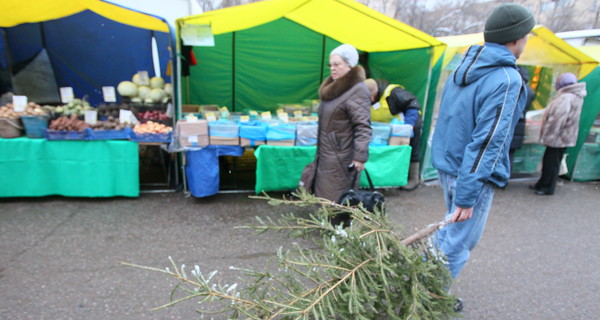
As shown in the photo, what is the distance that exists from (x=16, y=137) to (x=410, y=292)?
4.55 m

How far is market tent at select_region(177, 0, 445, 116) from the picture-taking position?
5.04 meters

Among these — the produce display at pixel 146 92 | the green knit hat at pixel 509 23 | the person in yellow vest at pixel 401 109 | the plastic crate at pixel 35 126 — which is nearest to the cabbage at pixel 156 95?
the produce display at pixel 146 92

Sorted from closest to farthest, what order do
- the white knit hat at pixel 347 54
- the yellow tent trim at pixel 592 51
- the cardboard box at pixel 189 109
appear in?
the white knit hat at pixel 347 54 → the cardboard box at pixel 189 109 → the yellow tent trim at pixel 592 51

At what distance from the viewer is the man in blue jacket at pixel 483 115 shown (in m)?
1.82

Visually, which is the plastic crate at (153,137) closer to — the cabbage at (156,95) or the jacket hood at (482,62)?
the cabbage at (156,95)

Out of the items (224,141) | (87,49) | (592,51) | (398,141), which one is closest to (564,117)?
(398,141)

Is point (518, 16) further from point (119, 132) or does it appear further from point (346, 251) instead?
point (119, 132)

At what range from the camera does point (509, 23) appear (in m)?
1.86

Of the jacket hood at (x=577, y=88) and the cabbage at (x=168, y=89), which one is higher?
the jacket hood at (x=577, y=88)

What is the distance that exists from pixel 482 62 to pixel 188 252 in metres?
2.83

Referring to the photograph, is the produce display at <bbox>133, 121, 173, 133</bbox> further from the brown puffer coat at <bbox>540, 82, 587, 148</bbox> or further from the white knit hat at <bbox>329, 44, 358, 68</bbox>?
the brown puffer coat at <bbox>540, 82, 587, 148</bbox>

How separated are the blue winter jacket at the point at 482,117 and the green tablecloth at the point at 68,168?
363 centimetres

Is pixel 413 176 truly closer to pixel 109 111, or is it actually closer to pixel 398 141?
pixel 398 141

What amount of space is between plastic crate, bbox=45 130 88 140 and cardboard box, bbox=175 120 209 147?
108cm
